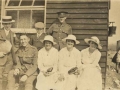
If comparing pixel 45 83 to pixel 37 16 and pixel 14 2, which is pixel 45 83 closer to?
pixel 37 16

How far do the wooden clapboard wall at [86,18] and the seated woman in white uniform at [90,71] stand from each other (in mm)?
867

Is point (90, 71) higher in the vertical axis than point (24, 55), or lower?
lower

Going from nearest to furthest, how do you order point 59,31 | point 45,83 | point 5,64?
1. point 45,83
2. point 5,64
3. point 59,31

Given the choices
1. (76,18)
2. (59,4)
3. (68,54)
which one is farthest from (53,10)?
(68,54)

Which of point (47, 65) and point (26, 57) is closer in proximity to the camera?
point (47, 65)

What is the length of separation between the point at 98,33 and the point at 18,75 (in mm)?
1914

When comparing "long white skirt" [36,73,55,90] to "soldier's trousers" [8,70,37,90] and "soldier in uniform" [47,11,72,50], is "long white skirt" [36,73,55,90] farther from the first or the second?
"soldier in uniform" [47,11,72,50]

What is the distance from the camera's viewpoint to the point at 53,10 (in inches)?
215

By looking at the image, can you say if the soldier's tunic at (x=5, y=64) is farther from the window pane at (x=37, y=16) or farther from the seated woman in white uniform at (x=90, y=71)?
the seated woman in white uniform at (x=90, y=71)

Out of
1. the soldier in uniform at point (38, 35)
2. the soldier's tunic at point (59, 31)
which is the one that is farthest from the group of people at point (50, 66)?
the soldier in uniform at point (38, 35)

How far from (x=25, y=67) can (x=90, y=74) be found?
1125 mm

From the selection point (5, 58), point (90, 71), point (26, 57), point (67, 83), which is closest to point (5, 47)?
point (5, 58)

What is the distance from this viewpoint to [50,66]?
4.39m

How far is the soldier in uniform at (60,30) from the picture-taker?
16.2 ft
